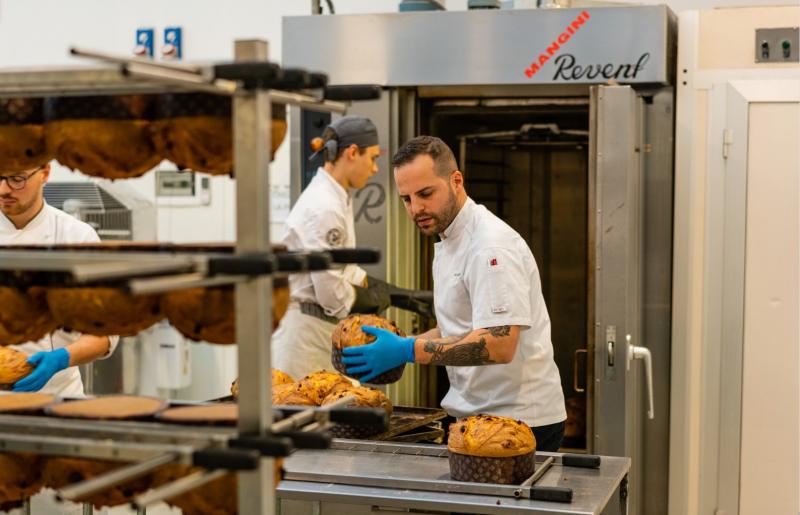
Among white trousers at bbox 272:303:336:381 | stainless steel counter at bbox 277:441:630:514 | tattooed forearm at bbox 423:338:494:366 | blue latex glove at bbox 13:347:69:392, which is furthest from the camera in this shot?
white trousers at bbox 272:303:336:381

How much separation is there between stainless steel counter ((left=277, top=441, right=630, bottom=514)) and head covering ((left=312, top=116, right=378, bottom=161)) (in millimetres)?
1344

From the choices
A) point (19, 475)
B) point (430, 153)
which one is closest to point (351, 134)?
point (430, 153)

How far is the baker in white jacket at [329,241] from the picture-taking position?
364cm

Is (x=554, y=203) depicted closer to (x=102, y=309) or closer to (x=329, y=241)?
(x=329, y=241)

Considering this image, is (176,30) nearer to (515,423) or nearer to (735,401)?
(735,401)

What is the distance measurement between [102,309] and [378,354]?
1106mm

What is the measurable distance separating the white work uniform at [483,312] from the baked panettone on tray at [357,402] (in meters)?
0.21

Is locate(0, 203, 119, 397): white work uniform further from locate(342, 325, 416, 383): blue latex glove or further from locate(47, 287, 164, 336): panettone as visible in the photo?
locate(47, 287, 164, 336): panettone

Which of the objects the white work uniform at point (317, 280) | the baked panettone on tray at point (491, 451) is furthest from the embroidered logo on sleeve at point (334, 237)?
the baked panettone on tray at point (491, 451)

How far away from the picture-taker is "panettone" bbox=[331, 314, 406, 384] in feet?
8.84

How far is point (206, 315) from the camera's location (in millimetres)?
1599

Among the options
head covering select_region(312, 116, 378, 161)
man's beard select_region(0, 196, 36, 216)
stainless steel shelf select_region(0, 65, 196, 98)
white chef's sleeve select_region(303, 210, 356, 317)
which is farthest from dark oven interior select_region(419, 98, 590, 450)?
stainless steel shelf select_region(0, 65, 196, 98)

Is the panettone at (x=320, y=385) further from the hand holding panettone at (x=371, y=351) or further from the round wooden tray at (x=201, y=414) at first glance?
the round wooden tray at (x=201, y=414)

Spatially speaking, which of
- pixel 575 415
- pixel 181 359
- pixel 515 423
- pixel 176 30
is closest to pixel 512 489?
pixel 515 423
